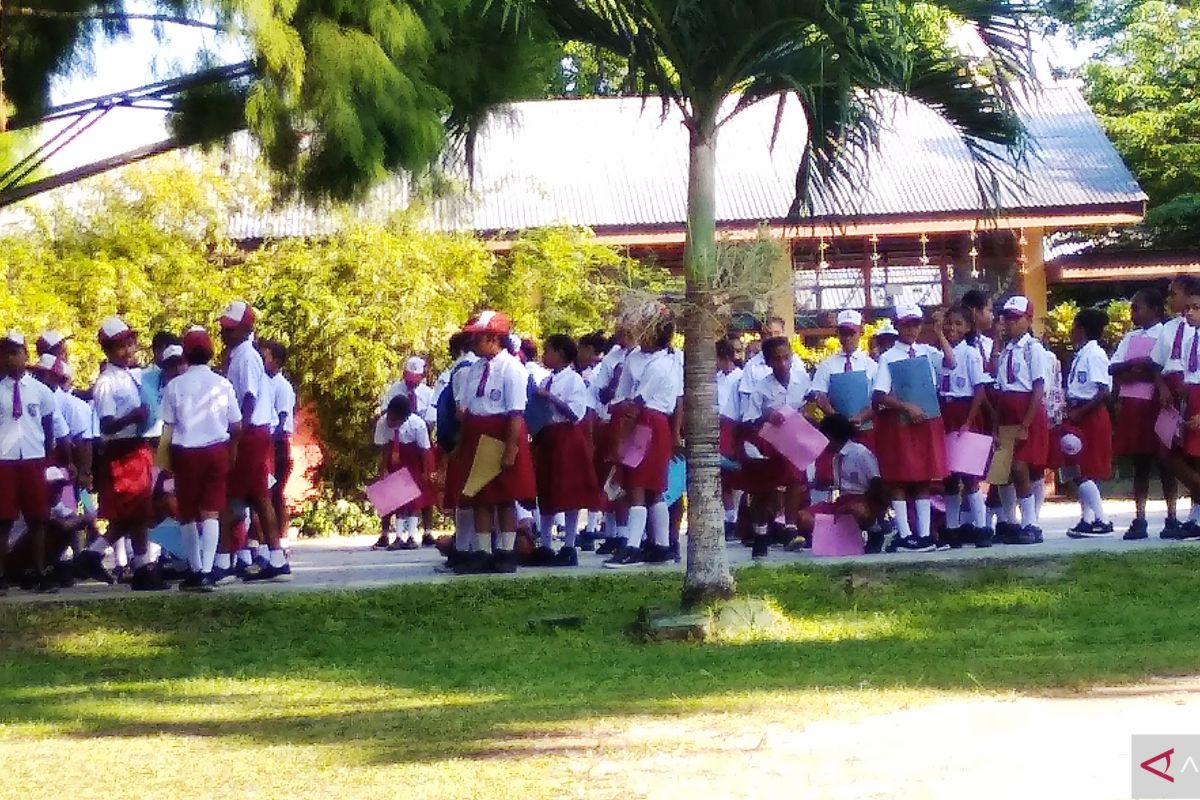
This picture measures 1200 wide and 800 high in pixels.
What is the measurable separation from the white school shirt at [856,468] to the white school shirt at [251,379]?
4377 millimetres

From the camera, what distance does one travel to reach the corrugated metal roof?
70.9ft

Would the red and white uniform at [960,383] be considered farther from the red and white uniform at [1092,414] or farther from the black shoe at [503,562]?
the black shoe at [503,562]

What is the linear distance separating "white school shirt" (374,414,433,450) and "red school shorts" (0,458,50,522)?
13.8ft

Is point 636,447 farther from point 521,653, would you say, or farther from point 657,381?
point 521,653

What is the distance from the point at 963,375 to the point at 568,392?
3.03 meters

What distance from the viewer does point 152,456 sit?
1203 cm

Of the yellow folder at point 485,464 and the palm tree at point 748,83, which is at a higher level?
the palm tree at point 748,83

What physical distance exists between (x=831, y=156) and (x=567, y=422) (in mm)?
3480

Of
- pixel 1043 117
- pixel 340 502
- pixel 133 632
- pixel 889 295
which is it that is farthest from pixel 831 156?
pixel 1043 117

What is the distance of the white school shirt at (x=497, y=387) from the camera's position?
451 inches

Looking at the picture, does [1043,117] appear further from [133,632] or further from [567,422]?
[133,632]

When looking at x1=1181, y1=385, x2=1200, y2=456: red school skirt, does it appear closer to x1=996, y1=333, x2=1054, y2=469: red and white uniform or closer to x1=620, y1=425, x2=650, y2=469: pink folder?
x1=996, y1=333, x2=1054, y2=469: red and white uniform

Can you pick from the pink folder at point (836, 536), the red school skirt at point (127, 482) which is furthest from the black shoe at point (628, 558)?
the red school skirt at point (127, 482)

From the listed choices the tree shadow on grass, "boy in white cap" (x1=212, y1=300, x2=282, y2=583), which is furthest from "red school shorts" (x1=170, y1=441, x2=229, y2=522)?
the tree shadow on grass
